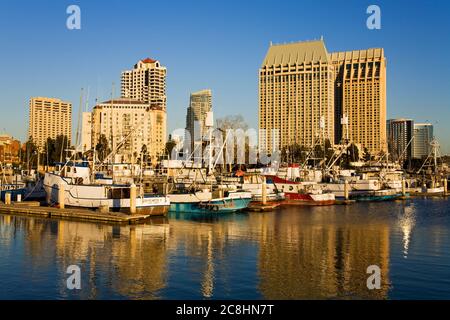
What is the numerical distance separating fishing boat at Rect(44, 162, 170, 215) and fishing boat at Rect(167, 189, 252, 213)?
587 centimetres

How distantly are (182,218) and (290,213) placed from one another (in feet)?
57.4

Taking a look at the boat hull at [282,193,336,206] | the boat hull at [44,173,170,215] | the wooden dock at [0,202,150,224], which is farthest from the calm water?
the boat hull at [282,193,336,206]

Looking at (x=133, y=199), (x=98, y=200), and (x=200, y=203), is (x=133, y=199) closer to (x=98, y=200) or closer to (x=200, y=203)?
(x=98, y=200)

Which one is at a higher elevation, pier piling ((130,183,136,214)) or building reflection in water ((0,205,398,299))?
pier piling ((130,183,136,214))

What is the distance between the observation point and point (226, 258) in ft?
131

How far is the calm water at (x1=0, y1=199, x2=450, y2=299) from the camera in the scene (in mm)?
30594

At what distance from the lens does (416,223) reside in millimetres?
63500

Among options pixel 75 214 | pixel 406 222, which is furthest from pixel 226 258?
pixel 406 222

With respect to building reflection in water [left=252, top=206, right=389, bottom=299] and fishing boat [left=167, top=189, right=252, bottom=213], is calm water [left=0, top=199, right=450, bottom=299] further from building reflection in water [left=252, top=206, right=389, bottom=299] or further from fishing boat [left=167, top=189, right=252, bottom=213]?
fishing boat [left=167, top=189, right=252, bottom=213]

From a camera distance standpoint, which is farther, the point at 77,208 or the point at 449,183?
the point at 449,183

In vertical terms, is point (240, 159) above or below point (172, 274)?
above
